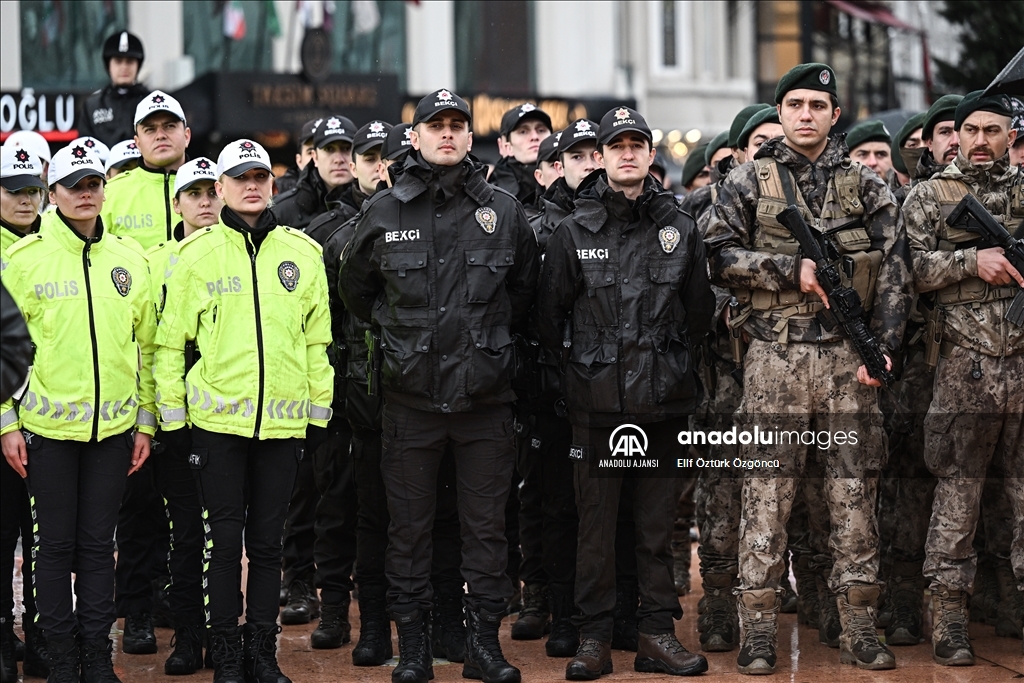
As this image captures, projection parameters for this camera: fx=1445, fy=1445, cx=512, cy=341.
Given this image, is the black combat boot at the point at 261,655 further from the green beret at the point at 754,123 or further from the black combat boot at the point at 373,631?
the green beret at the point at 754,123

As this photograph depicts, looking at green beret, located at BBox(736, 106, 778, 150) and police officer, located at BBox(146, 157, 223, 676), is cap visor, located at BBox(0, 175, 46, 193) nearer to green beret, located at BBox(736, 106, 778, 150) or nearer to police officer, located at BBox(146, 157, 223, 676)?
police officer, located at BBox(146, 157, 223, 676)

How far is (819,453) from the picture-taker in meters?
6.70

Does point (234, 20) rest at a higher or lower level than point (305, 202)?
higher

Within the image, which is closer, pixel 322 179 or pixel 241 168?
pixel 241 168

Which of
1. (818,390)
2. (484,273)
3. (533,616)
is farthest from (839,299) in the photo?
(533,616)

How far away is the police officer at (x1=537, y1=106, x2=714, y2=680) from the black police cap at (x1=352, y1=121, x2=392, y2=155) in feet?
4.71

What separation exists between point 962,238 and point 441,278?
8.26ft

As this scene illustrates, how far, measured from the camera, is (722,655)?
7.08m

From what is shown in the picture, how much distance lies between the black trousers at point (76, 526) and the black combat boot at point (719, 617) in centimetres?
290

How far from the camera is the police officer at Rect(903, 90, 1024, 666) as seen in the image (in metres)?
6.81

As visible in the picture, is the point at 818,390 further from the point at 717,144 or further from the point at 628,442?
the point at 717,144

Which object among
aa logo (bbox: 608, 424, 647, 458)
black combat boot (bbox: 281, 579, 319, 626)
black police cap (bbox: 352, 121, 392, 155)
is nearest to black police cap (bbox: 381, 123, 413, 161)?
black police cap (bbox: 352, 121, 392, 155)

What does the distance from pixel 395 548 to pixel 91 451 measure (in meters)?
1.41

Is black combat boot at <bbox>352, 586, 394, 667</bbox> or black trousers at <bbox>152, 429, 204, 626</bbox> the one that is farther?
black combat boot at <bbox>352, 586, 394, 667</bbox>
